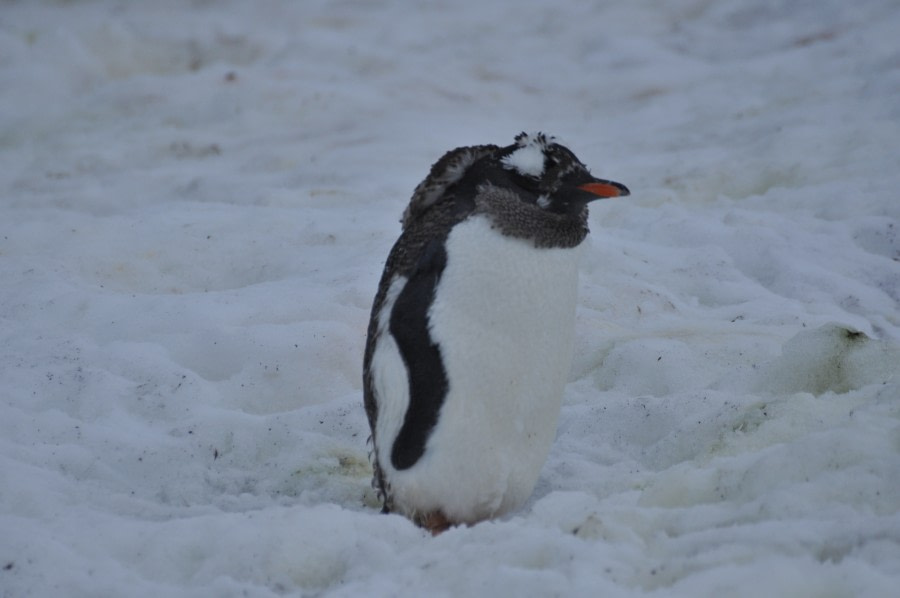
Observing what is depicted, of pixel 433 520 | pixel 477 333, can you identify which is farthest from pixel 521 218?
pixel 433 520

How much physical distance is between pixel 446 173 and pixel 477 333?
41 cm

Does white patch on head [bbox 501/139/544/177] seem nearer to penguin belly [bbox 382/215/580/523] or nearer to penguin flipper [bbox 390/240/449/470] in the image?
penguin belly [bbox 382/215/580/523]

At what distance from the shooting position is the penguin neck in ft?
8.12

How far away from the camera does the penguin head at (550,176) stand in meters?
2.54

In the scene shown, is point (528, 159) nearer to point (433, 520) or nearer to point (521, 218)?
point (521, 218)

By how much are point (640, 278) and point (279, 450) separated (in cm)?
194

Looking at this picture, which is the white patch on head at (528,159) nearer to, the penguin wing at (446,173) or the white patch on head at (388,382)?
the penguin wing at (446,173)

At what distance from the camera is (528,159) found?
2557 millimetres

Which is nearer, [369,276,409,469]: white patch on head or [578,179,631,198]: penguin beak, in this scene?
[369,276,409,469]: white patch on head

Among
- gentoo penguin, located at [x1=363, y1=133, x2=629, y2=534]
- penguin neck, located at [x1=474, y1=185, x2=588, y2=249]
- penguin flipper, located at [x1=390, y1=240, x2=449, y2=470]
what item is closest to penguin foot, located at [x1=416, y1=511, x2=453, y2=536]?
gentoo penguin, located at [x1=363, y1=133, x2=629, y2=534]

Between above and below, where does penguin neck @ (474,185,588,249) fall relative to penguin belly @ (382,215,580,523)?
above

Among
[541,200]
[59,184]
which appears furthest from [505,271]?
[59,184]

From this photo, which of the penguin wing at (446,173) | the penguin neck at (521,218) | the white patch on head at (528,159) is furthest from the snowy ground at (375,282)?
the penguin wing at (446,173)

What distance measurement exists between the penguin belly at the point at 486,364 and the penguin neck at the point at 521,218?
0.02m
